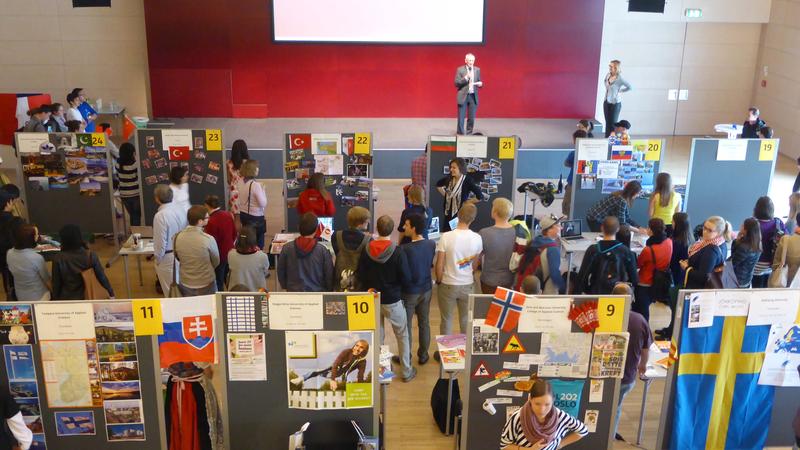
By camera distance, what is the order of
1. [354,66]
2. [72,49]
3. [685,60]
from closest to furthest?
[72,49], [354,66], [685,60]

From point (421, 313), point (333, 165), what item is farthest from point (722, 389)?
point (333, 165)

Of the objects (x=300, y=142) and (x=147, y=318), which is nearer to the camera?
(x=147, y=318)

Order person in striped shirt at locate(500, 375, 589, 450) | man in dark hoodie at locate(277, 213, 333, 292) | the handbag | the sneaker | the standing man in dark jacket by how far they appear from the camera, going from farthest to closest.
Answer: the standing man in dark jacket, the sneaker, the handbag, man in dark hoodie at locate(277, 213, 333, 292), person in striped shirt at locate(500, 375, 589, 450)

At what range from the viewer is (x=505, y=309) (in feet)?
15.9

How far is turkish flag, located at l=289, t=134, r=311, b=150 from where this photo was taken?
8.81 metres

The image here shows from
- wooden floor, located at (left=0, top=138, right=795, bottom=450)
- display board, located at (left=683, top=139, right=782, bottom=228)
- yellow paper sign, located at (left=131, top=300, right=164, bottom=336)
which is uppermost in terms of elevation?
display board, located at (left=683, top=139, right=782, bottom=228)

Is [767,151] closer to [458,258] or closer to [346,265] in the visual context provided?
[458,258]

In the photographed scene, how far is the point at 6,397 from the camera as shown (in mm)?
4469

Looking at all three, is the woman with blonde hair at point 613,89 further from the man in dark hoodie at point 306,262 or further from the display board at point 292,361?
the display board at point 292,361

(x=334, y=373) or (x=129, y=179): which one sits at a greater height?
(x=129, y=179)

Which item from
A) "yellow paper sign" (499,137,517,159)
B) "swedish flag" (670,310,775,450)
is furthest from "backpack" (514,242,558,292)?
"yellow paper sign" (499,137,517,159)

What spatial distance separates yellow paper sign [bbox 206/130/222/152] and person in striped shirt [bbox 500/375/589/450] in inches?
223

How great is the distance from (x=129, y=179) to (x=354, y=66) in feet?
23.0

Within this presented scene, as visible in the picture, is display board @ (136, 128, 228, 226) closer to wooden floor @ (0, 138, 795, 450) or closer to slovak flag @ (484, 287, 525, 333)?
wooden floor @ (0, 138, 795, 450)
